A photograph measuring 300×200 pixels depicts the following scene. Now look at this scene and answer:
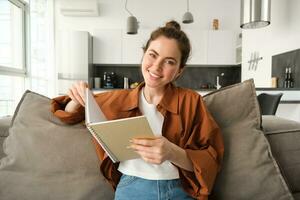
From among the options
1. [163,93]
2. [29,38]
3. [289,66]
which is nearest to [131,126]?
[163,93]

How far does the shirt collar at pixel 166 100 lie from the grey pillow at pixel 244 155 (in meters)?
0.18

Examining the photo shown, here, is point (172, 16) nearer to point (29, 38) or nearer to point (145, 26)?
point (145, 26)

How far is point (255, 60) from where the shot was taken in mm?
3900

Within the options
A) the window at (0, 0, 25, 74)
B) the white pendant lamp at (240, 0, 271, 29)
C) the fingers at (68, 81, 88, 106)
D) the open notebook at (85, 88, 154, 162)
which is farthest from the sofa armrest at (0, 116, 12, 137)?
the white pendant lamp at (240, 0, 271, 29)

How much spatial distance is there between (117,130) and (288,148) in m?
0.73

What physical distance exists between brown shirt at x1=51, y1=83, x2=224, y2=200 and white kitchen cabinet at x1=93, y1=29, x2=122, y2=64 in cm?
388

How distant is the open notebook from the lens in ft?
2.36

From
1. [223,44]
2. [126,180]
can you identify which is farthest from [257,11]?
[126,180]

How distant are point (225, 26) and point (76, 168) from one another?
4.75m

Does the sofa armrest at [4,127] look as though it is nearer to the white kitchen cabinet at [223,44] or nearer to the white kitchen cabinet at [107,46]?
the white kitchen cabinet at [107,46]

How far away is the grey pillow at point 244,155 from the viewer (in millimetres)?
982

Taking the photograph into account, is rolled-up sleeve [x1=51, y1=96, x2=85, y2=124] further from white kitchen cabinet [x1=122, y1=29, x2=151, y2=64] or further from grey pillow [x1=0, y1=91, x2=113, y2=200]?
white kitchen cabinet [x1=122, y1=29, x2=151, y2=64]

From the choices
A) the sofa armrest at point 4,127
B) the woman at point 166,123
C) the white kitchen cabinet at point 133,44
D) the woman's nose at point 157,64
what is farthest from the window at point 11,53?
the woman's nose at point 157,64

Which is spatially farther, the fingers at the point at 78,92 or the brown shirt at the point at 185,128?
the fingers at the point at 78,92
